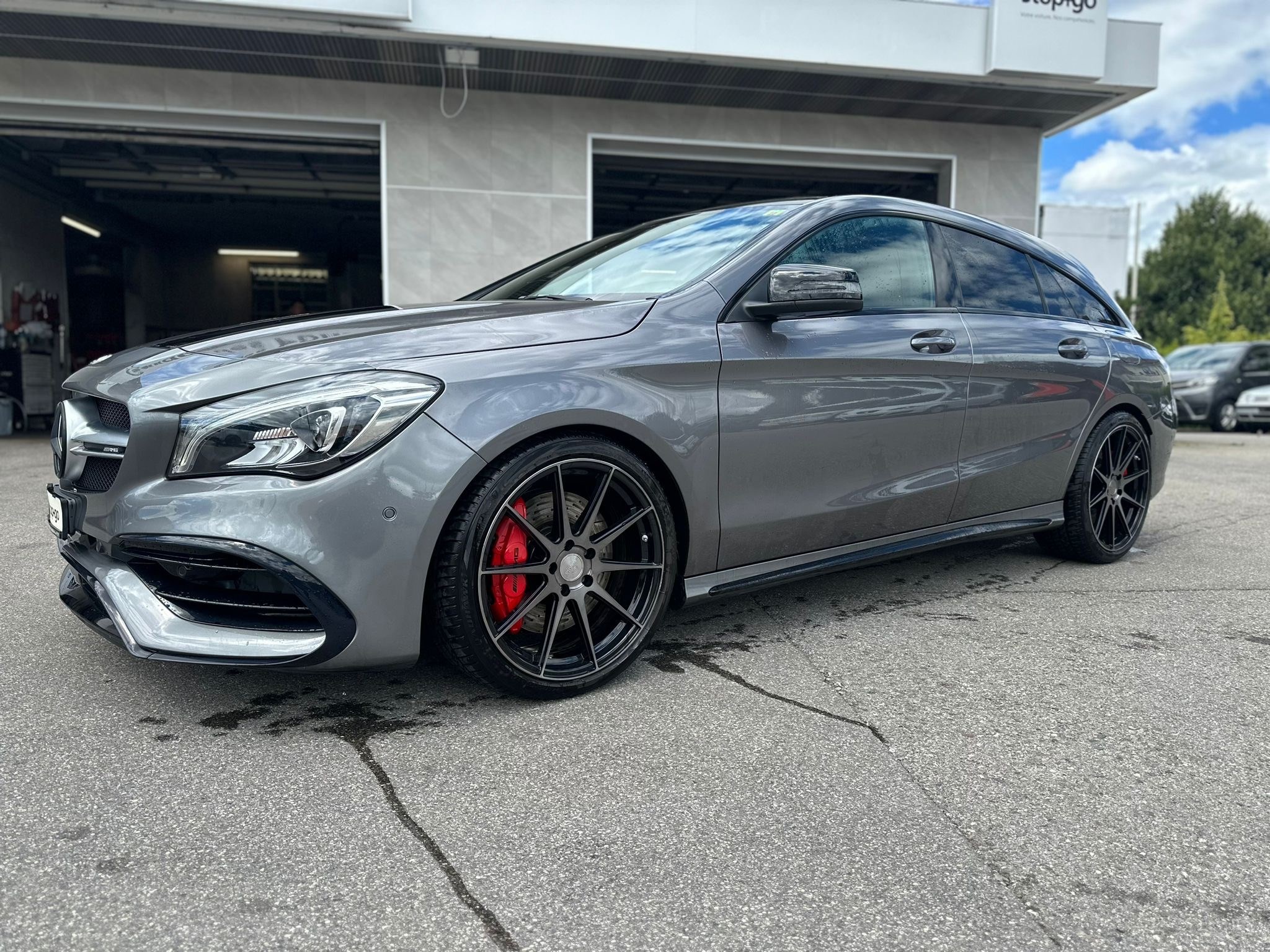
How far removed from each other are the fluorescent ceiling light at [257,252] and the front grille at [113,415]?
24741mm

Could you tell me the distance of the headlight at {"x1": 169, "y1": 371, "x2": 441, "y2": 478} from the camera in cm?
228

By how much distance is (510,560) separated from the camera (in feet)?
8.54

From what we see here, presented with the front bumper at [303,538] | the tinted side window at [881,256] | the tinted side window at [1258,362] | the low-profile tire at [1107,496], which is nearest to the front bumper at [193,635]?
the front bumper at [303,538]

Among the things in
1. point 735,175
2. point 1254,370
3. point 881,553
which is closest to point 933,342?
point 881,553

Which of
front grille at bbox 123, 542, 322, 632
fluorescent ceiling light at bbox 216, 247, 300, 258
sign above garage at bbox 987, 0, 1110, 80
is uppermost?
sign above garage at bbox 987, 0, 1110, 80

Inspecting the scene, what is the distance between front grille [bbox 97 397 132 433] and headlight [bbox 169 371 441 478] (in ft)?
0.71

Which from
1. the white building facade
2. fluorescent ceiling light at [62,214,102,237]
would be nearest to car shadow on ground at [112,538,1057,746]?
the white building facade

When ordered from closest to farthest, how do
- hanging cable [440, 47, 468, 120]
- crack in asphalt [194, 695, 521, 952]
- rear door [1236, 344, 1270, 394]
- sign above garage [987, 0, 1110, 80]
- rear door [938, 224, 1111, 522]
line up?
crack in asphalt [194, 695, 521, 952] → rear door [938, 224, 1111, 522] → hanging cable [440, 47, 468, 120] → sign above garage [987, 0, 1110, 80] → rear door [1236, 344, 1270, 394]

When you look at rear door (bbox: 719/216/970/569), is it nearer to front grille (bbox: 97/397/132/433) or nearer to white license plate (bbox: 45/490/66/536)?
front grille (bbox: 97/397/132/433)

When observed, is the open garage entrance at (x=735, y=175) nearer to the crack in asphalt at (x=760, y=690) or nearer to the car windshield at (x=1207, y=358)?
the car windshield at (x=1207, y=358)

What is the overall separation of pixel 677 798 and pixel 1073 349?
3001mm

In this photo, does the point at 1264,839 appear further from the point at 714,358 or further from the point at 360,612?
the point at 360,612

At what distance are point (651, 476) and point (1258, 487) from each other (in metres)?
6.92

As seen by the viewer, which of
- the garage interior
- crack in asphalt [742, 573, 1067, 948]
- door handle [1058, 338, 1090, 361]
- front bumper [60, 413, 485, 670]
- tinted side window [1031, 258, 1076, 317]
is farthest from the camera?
the garage interior
